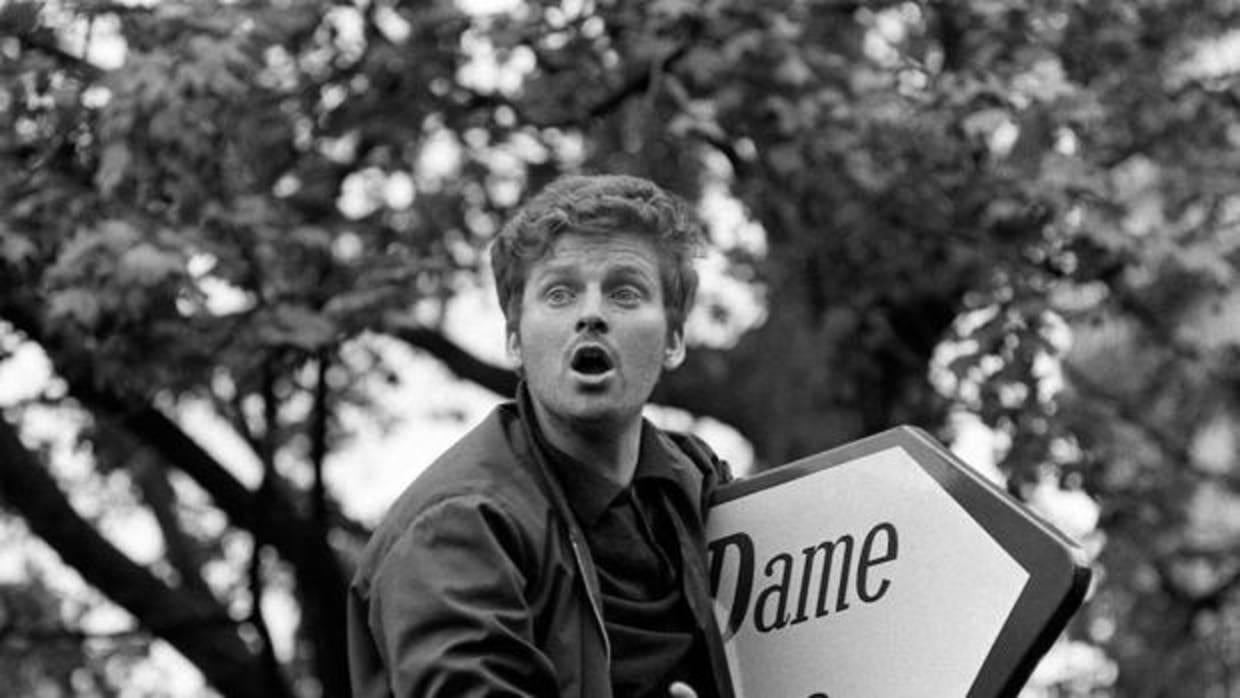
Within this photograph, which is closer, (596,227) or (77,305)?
(596,227)

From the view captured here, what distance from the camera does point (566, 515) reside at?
12.0ft

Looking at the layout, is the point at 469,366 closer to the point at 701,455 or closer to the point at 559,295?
the point at 701,455

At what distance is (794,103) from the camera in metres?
8.47

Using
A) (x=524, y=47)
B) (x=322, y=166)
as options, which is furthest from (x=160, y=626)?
(x=524, y=47)

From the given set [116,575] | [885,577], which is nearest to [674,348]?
[885,577]

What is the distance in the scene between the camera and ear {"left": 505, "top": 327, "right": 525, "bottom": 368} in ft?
12.5

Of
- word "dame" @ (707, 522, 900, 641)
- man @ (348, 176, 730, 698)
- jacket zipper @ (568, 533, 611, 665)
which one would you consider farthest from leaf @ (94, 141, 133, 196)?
jacket zipper @ (568, 533, 611, 665)

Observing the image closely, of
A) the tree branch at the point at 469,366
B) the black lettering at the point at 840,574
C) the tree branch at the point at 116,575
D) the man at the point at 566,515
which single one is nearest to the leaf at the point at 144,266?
the tree branch at the point at 116,575

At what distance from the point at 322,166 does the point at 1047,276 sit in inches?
98.3

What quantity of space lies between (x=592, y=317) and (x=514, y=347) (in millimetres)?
179

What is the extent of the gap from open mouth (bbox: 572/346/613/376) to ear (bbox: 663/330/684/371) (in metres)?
0.19

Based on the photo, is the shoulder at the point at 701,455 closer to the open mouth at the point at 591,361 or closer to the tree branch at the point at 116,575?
the open mouth at the point at 591,361

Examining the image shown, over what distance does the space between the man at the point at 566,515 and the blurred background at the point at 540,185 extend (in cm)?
355

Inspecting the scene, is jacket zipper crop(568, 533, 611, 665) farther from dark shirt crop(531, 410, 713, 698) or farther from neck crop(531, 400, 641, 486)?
neck crop(531, 400, 641, 486)
